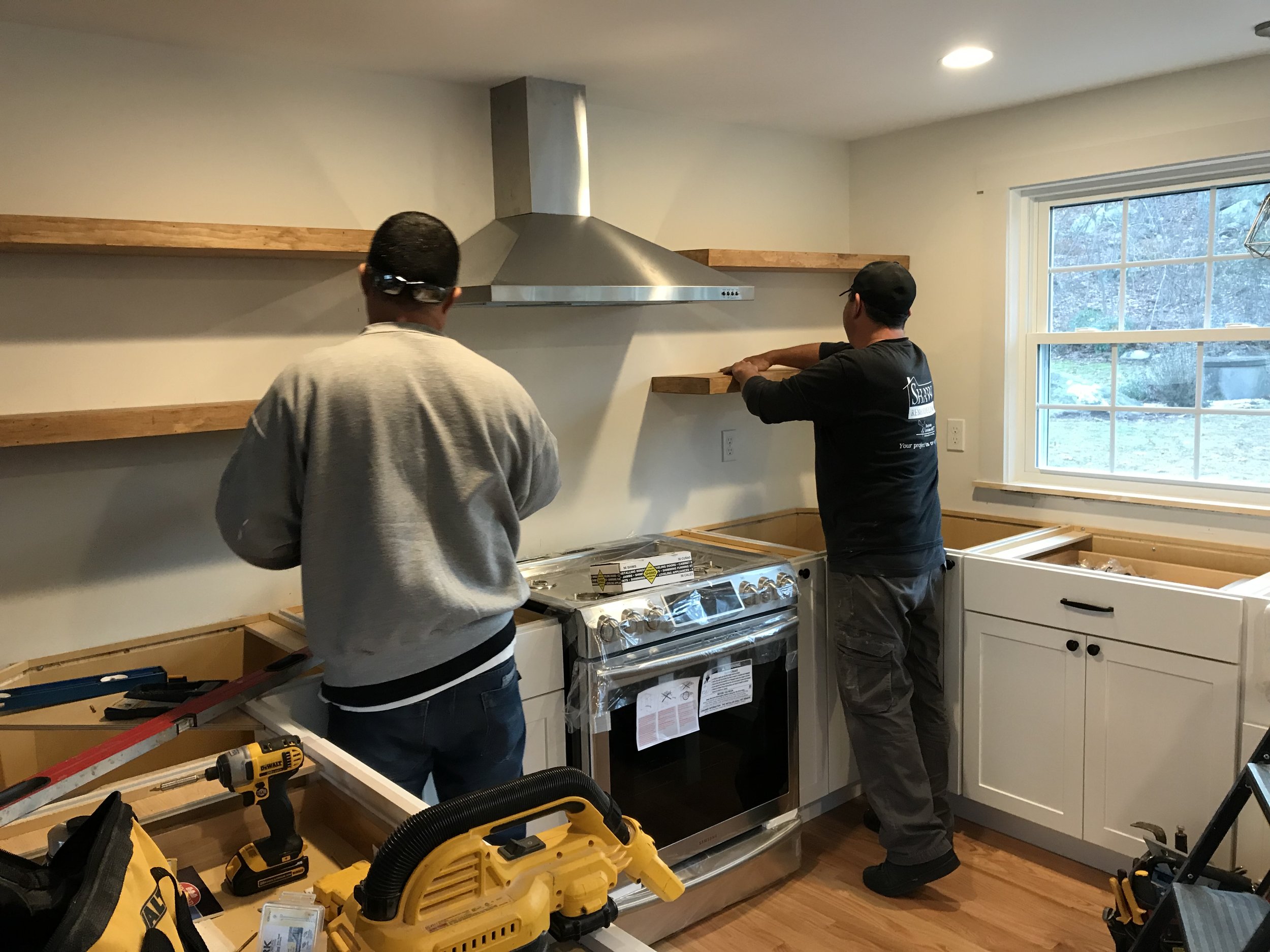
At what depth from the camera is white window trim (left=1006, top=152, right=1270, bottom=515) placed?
112 inches

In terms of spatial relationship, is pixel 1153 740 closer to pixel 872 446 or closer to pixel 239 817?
pixel 872 446

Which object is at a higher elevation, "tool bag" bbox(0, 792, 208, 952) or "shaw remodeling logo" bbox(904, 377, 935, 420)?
"shaw remodeling logo" bbox(904, 377, 935, 420)

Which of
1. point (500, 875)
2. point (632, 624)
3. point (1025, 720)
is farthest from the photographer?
point (1025, 720)

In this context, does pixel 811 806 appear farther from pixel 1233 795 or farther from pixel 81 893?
pixel 81 893

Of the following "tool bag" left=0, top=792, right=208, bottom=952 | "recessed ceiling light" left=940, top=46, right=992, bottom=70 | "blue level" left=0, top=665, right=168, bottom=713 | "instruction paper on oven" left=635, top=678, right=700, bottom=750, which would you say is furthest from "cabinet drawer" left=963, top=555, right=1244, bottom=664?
"tool bag" left=0, top=792, right=208, bottom=952

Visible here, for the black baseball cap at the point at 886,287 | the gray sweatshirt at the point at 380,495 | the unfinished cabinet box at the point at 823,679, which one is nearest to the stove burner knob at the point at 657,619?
the unfinished cabinet box at the point at 823,679

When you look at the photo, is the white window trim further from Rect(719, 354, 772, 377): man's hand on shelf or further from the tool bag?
the tool bag

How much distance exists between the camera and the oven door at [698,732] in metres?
2.36

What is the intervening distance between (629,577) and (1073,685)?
125 cm

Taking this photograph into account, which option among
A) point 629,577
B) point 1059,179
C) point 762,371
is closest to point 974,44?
point 1059,179

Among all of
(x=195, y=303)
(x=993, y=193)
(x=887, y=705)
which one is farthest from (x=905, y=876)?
(x=195, y=303)

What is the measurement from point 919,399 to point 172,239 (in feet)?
5.94

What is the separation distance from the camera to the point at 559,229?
2.60 metres

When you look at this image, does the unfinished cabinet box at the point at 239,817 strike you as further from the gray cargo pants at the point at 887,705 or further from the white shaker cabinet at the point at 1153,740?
the white shaker cabinet at the point at 1153,740
